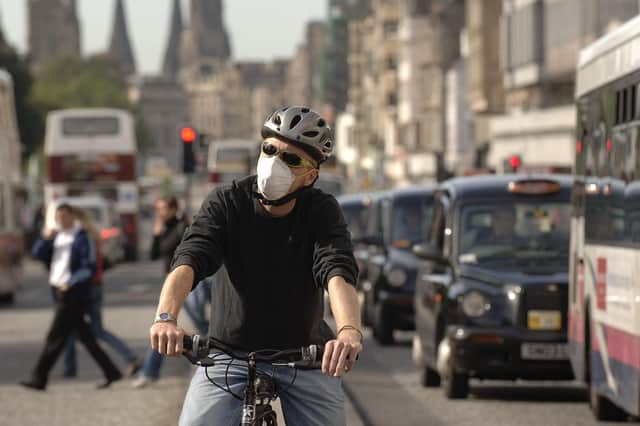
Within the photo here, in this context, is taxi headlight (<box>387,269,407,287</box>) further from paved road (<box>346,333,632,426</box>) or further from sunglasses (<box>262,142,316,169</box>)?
sunglasses (<box>262,142,316,169</box>)

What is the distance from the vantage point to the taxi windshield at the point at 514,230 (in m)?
15.3

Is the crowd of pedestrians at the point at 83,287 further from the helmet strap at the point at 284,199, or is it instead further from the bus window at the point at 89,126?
the bus window at the point at 89,126

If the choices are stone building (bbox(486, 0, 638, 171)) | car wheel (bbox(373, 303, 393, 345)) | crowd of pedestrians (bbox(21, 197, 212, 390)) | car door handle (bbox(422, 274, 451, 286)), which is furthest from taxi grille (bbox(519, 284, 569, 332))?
stone building (bbox(486, 0, 638, 171))

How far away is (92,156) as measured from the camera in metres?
54.5

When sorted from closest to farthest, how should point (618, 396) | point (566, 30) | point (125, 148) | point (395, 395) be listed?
point (618, 396)
point (395, 395)
point (125, 148)
point (566, 30)

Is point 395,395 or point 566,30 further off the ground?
point 566,30

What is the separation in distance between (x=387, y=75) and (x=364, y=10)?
5175 cm

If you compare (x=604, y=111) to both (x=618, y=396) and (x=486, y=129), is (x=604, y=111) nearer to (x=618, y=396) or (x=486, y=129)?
(x=618, y=396)

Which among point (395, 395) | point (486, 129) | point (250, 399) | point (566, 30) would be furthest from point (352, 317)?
point (486, 129)

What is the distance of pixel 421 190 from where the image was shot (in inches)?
928

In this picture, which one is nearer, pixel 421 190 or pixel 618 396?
pixel 618 396

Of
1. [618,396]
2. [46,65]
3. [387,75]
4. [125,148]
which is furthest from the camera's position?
[46,65]

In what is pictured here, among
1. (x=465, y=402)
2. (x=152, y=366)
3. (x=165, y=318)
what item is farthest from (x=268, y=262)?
(x=152, y=366)

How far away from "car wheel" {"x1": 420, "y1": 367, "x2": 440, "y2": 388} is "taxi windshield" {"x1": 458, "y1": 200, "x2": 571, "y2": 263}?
1.39m
